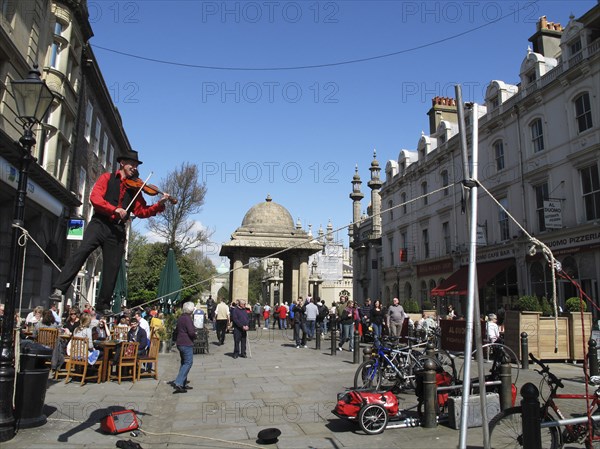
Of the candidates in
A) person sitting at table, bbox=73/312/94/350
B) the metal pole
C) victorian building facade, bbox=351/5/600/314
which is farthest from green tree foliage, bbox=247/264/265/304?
the metal pole

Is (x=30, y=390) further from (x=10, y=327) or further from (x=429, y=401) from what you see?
(x=429, y=401)

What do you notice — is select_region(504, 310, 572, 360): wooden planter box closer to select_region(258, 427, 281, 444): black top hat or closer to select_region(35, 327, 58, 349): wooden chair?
select_region(258, 427, 281, 444): black top hat

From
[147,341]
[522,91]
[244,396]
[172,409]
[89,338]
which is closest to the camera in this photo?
[172,409]

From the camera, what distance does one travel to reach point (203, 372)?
468 inches

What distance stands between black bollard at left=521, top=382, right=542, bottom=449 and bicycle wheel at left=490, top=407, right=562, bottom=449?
0.76m

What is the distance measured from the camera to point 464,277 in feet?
87.9

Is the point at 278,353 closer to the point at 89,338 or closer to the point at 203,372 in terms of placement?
the point at 203,372

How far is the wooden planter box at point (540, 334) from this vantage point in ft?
45.5

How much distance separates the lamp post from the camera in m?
5.88

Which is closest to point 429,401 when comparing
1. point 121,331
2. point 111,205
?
point 111,205

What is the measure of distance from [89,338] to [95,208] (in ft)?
19.3

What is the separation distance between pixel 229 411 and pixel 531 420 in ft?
15.9

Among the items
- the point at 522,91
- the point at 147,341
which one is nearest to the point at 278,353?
the point at 147,341

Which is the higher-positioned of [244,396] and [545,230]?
[545,230]
